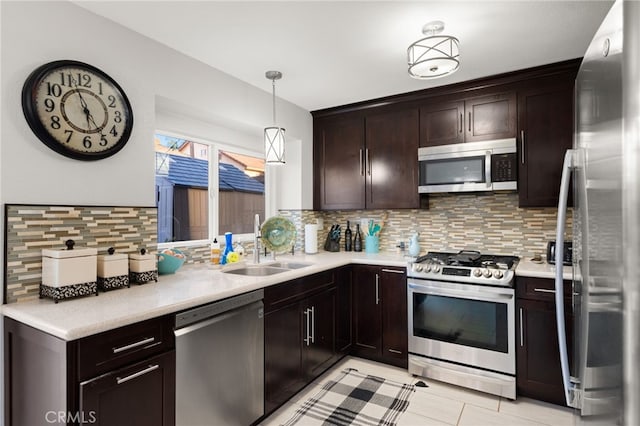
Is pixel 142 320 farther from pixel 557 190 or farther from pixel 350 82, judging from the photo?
pixel 557 190

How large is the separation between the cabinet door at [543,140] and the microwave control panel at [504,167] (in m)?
0.05

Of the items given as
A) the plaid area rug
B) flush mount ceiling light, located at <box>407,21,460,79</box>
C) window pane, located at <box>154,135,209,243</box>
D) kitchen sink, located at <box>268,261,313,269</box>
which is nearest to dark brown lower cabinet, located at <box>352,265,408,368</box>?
the plaid area rug

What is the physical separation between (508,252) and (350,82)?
1.99m

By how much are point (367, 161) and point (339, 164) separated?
1.03ft

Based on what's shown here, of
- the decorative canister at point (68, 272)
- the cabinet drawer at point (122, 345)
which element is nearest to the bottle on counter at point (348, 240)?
the cabinet drawer at point (122, 345)

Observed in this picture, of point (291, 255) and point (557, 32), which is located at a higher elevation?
point (557, 32)

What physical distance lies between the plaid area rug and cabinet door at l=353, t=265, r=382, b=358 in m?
0.30

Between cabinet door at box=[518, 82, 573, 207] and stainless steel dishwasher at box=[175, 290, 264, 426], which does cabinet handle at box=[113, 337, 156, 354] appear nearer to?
stainless steel dishwasher at box=[175, 290, 264, 426]

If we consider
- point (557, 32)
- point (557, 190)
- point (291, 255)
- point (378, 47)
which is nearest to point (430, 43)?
point (378, 47)

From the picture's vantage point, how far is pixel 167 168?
262 cm

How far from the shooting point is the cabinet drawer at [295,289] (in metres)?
2.12

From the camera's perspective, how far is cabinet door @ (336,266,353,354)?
2.89 metres

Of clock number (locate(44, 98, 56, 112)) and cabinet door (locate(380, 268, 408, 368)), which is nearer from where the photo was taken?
clock number (locate(44, 98, 56, 112))

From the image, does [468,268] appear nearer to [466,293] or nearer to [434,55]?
[466,293]
